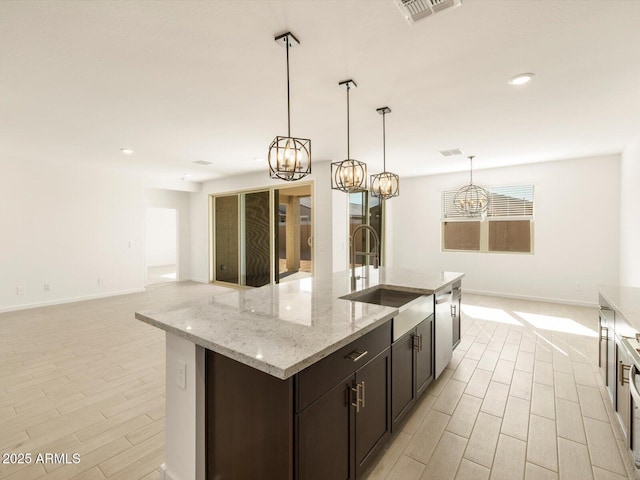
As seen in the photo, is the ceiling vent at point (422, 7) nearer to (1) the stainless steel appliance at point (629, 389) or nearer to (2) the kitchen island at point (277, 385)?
(2) the kitchen island at point (277, 385)

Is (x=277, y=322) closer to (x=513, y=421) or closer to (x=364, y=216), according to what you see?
(x=513, y=421)

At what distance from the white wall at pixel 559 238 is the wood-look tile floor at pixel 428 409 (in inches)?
71.0

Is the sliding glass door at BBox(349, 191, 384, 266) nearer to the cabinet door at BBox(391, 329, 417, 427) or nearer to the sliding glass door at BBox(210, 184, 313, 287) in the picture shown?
the sliding glass door at BBox(210, 184, 313, 287)

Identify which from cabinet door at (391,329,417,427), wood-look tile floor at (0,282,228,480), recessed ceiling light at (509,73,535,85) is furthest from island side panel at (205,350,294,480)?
recessed ceiling light at (509,73,535,85)

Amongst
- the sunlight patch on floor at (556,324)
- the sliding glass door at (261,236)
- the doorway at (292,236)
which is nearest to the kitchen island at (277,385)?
the sunlight patch on floor at (556,324)

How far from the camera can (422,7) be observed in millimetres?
1733

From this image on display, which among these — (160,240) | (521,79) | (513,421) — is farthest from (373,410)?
(160,240)

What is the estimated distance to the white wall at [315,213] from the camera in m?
5.61

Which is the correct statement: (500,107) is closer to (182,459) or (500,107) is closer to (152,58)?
(152,58)

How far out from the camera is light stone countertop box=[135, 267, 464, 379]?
1185mm

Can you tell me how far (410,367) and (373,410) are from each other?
592 millimetres

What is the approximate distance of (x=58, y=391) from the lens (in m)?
2.65

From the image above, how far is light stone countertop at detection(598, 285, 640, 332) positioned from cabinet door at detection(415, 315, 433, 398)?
118 cm

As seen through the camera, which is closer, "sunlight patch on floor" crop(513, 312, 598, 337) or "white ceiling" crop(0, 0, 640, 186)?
"white ceiling" crop(0, 0, 640, 186)
